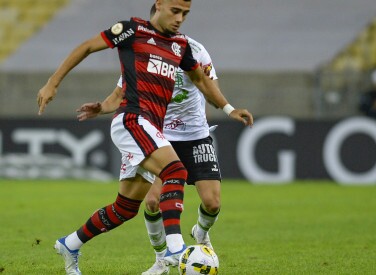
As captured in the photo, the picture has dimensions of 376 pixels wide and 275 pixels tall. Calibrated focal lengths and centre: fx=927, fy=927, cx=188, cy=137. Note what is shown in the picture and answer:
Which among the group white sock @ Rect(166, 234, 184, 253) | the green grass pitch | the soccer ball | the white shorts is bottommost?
the green grass pitch

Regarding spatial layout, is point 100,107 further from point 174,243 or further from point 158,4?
point 174,243

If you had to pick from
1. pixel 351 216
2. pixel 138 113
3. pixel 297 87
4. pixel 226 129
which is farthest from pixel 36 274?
pixel 297 87

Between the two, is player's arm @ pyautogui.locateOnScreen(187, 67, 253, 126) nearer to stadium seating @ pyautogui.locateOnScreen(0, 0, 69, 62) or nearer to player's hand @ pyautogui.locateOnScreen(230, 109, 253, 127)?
player's hand @ pyautogui.locateOnScreen(230, 109, 253, 127)

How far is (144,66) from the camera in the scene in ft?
21.1

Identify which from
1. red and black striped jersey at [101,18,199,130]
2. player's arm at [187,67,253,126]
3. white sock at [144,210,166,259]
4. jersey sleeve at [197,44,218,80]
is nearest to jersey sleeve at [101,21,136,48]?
red and black striped jersey at [101,18,199,130]

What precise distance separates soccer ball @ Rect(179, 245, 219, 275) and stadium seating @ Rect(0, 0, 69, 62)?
17290mm

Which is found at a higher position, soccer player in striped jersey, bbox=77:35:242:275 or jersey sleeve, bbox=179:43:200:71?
jersey sleeve, bbox=179:43:200:71

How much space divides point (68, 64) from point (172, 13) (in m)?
0.80

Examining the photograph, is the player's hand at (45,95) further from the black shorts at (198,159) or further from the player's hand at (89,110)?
the black shorts at (198,159)

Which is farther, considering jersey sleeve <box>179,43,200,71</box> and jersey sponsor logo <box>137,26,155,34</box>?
jersey sleeve <box>179,43,200,71</box>

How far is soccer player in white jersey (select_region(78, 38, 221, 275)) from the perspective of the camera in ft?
24.1

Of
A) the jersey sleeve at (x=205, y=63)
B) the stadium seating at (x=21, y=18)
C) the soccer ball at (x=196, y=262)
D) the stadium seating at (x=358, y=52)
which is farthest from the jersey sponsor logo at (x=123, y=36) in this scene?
the stadium seating at (x=21, y=18)

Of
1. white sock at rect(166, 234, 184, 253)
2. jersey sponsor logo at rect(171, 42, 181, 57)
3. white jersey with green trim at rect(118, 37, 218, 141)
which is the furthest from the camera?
white jersey with green trim at rect(118, 37, 218, 141)

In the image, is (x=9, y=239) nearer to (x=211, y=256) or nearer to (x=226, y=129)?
(x=211, y=256)
